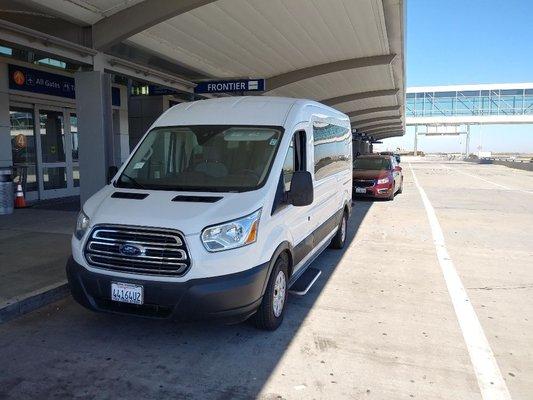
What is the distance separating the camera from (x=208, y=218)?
3.86 metres

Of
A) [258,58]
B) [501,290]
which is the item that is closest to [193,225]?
[501,290]

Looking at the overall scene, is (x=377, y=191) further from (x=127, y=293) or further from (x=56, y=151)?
(x=127, y=293)

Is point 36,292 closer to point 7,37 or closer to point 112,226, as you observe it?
point 112,226

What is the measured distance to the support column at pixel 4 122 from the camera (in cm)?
1111

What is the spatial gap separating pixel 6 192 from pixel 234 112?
7319 mm

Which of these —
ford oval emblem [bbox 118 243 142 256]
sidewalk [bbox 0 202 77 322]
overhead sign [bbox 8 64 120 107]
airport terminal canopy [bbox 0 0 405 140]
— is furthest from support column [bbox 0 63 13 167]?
ford oval emblem [bbox 118 243 142 256]

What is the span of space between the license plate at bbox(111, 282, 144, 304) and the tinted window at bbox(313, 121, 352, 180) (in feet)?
8.96

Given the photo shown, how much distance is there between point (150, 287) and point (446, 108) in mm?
70199

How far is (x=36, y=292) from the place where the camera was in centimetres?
507

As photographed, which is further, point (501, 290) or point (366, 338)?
point (501, 290)

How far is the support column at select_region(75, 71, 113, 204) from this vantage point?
880 cm

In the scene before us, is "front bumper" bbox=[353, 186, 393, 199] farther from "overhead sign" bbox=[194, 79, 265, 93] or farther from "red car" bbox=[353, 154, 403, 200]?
"overhead sign" bbox=[194, 79, 265, 93]

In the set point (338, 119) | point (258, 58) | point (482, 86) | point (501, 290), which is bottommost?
point (501, 290)

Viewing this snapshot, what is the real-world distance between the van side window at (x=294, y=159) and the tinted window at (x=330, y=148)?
537mm
